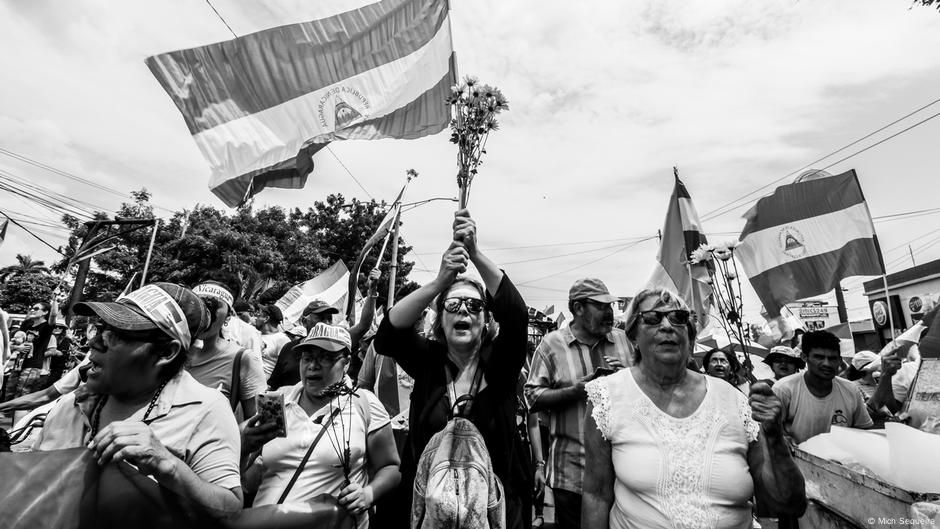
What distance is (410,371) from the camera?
245cm

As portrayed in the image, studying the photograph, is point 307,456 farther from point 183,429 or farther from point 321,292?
point 321,292

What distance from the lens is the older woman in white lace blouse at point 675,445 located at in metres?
1.79

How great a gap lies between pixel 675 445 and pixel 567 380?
118 cm

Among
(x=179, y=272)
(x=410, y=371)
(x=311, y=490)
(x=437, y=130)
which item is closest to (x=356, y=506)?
(x=311, y=490)

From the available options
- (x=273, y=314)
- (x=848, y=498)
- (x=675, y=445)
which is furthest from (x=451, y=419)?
(x=273, y=314)

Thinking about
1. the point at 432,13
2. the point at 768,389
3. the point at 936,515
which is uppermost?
the point at 432,13

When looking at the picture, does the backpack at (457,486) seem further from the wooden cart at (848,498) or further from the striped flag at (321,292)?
the striped flag at (321,292)

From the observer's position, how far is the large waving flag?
5227 millimetres

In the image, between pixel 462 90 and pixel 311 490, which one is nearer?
pixel 311 490

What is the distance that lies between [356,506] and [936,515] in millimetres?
2254

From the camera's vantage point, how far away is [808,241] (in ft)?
19.4

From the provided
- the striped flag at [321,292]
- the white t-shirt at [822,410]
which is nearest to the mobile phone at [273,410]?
the white t-shirt at [822,410]

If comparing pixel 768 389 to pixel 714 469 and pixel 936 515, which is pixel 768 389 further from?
pixel 936 515

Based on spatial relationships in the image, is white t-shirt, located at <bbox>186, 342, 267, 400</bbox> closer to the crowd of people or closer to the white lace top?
the crowd of people
